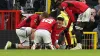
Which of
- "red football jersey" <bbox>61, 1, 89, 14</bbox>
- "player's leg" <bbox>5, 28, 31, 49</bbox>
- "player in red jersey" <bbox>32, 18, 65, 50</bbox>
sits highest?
"red football jersey" <bbox>61, 1, 89, 14</bbox>

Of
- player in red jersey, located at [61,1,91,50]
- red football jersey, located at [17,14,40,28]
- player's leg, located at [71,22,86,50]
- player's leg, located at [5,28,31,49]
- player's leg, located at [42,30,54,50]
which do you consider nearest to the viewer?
player's leg, located at [42,30,54,50]

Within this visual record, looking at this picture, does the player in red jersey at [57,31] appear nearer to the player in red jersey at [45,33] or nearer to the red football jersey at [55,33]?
the red football jersey at [55,33]

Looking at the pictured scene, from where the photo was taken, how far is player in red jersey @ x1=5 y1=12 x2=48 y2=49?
18.0 metres

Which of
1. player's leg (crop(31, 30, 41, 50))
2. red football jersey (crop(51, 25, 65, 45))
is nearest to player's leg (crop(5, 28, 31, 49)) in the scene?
player's leg (crop(31, 30, 41, 50))

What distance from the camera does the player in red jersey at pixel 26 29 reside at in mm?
17953

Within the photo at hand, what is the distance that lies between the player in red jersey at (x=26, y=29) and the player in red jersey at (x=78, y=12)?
898mm

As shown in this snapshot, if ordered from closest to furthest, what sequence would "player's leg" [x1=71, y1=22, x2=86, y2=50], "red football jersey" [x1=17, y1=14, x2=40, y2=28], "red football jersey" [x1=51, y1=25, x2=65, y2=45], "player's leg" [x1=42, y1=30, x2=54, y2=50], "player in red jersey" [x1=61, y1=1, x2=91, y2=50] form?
Answer: "player's leg" [x1=42, y1=30, x2=54, y2=50], "red football jersey" [x1=51, y1=25, x2=65, y2=45], "red football jersey" [x1=17, y1=14, x2=40, y2=28], "player in red jersey" [x1=61, y1=1, x2=91, y2=50], "player's leg" [x1=71, y1=22, x2=86, y2=50]

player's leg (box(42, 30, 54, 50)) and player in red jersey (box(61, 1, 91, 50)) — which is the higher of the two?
player in red jersey (box(61, 1, 91, 50))

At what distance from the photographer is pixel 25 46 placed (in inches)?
736

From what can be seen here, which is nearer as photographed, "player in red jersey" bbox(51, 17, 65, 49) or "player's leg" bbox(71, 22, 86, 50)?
"player in red jersey" bbox(51, 17, 65, 49)

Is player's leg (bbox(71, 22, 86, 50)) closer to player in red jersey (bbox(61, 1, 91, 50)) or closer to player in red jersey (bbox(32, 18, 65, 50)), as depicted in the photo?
player in red jersey (bbox(61, 1, 91, 50))

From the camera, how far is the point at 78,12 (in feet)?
60.2

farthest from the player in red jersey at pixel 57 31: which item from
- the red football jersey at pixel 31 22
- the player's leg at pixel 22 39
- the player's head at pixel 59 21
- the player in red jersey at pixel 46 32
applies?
the player's leg at pixel 22 39

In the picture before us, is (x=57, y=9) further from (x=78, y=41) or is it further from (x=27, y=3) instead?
(x=27, y=3)
